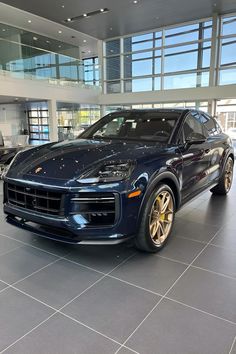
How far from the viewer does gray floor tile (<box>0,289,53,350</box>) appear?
162 centimetres

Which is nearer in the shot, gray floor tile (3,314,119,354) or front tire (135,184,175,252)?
gray floor tile (3,314,119,354)

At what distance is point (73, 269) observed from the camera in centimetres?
233

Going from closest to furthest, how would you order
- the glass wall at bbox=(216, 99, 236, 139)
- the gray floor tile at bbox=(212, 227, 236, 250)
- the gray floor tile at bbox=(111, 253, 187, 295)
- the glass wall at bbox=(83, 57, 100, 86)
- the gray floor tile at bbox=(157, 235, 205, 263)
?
the gray floor tile at bbox=(111, 253, 187, 295), the gray floor tile at bbox=(157, 235, 205, 263), the gray floor tile at bbox=(212, 227, 236, 250), the glass wall at bbox=(216, 99, 236, 139), the glass wall at bbox=(83, 57, 100, 86)

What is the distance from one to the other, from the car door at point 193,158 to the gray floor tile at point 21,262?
1.62 metres

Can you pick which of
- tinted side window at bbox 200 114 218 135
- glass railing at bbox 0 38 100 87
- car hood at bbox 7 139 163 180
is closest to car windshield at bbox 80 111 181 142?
car hood at bbox 7 139 163 180

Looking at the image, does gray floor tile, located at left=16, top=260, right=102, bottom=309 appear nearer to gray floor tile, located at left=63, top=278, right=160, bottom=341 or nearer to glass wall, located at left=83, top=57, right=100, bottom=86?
gray floor tile, located at left=63, top=278, right=160, bottom=341

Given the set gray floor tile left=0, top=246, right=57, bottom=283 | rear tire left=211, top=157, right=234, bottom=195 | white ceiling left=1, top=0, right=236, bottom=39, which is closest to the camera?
gray floor tile left=0, top=246, right=57, bottom=283

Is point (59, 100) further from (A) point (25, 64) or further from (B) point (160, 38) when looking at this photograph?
(B) point (160, 38)

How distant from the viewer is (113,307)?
1.86 meters

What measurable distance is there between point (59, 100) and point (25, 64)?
2106 millimetres

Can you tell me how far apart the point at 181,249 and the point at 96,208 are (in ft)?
3.53

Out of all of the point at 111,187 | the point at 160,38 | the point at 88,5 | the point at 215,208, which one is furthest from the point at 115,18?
the point at 111,187

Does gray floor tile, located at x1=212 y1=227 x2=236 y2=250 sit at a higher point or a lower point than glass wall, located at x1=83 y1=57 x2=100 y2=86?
lower

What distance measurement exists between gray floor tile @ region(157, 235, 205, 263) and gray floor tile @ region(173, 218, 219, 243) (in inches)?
4.9
